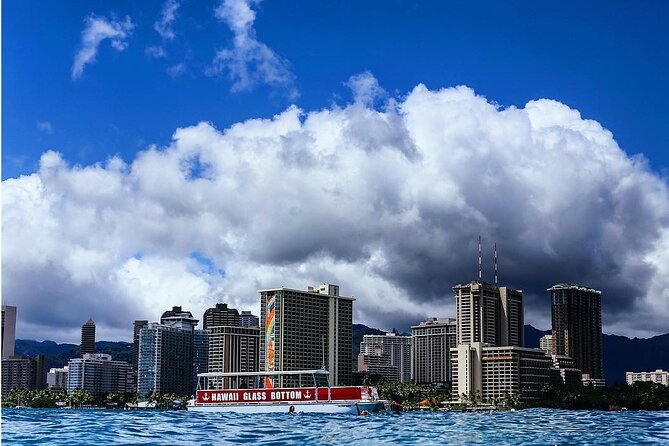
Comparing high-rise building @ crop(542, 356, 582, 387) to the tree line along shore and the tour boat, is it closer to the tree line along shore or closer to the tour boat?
the tree line along shore

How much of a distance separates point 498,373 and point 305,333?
127ft

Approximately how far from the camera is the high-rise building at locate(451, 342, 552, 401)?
161750mm

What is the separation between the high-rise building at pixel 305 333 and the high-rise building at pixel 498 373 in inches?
984

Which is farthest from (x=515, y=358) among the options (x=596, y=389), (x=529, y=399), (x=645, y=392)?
(x=645, y=392)

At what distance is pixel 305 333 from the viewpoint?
17762 cm

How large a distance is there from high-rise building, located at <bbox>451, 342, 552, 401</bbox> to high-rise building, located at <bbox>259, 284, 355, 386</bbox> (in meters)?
25.0

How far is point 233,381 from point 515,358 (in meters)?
57.8

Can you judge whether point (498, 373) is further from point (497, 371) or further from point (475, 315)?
point (475, 315)

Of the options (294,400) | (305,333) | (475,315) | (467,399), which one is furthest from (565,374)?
(294,400)

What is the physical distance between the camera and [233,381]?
601ft

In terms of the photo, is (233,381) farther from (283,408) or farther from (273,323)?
(283,408)

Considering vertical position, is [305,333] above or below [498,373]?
above

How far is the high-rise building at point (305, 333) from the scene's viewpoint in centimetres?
17475

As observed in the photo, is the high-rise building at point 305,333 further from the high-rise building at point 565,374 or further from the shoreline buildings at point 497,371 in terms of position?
the high-rise building at point 565,374
